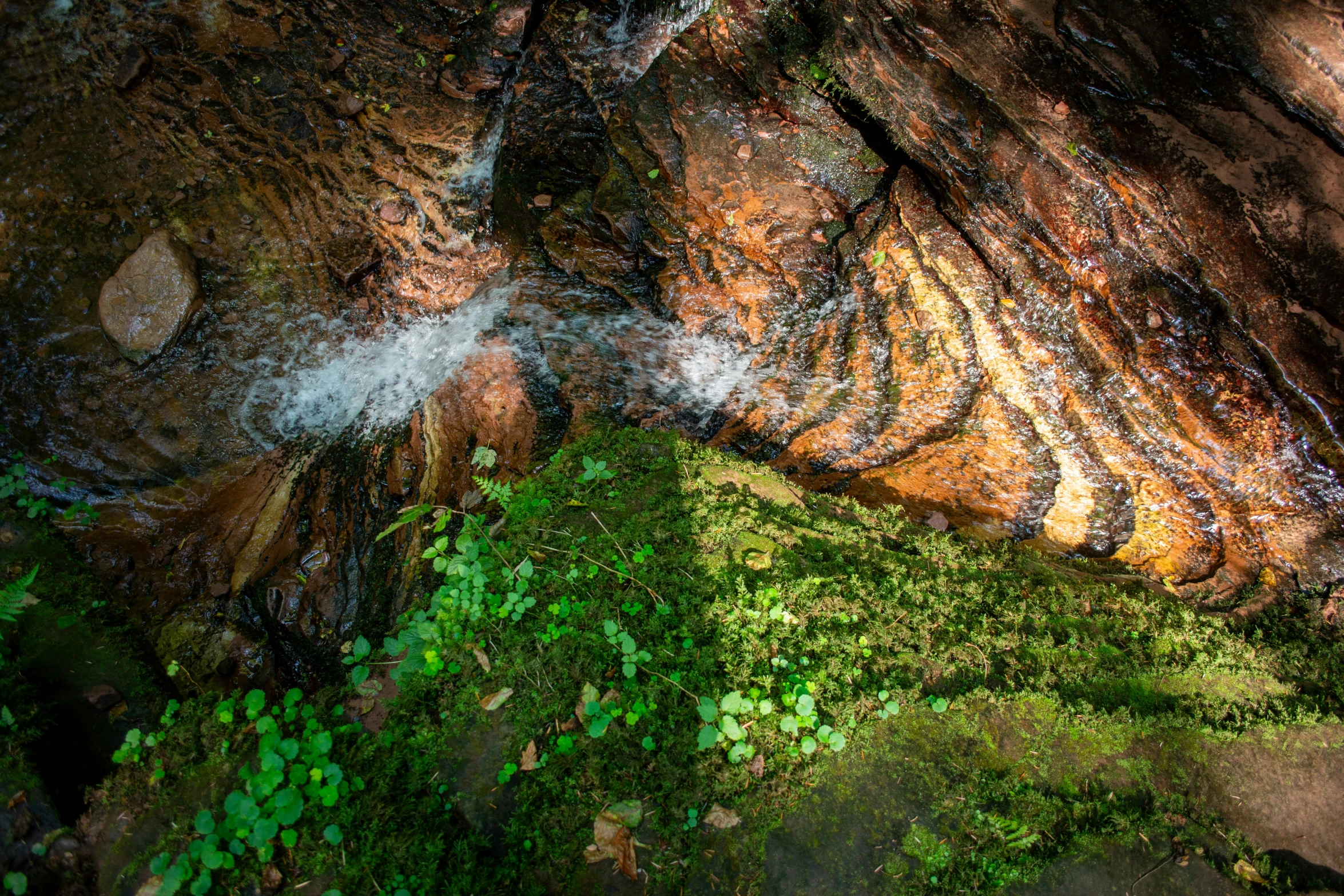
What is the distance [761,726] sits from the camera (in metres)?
2.11

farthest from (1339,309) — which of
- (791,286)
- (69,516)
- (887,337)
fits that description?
(69,516)

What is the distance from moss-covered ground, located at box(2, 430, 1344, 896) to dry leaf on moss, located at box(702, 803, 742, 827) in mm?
15

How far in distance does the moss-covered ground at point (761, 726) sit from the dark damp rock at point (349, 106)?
4246 millimetres

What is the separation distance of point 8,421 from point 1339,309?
732cm

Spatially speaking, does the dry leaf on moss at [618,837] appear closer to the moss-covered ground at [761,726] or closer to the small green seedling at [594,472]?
the moss-covered ground at [761,726]

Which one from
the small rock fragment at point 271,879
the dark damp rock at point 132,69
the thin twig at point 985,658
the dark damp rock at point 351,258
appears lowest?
the small rock fragment at point 271,879

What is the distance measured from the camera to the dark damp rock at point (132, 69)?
458 centimetres

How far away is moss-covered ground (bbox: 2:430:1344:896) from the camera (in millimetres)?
1905

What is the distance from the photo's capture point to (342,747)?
6.88ft

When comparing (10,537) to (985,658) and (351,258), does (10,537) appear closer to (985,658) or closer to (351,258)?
(351,258)

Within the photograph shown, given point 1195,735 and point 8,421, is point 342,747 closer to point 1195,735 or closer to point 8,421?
point 1195,735

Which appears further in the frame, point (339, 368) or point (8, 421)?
point (339, 368)

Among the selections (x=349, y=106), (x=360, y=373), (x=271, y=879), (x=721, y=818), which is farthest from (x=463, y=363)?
(x=721, y=818)

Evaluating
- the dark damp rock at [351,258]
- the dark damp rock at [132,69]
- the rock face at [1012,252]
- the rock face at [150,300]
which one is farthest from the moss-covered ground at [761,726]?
the dark damp rock at [132,69]
